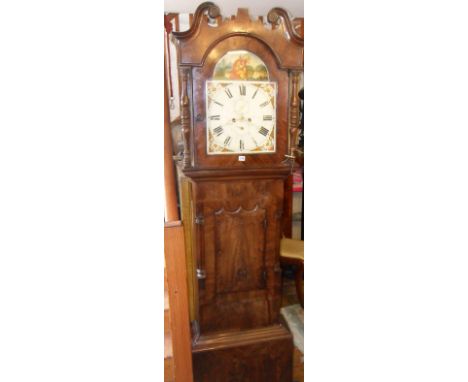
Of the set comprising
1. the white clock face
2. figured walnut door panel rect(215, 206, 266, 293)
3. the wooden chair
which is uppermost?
the white clock face

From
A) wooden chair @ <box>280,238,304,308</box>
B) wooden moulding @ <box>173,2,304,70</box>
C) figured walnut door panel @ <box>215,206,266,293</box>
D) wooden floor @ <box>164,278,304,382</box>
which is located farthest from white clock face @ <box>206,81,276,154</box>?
wooden floor @ <box>164,278,304,382</box>

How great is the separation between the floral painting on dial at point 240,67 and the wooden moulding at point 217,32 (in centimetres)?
6

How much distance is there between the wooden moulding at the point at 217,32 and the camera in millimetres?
1184

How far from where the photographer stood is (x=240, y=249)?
1451 mm

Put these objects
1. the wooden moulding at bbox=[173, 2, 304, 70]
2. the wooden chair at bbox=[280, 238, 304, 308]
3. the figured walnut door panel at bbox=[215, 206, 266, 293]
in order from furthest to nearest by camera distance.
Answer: the wooden chair at bbox=[280, 238, 304, 308], the figured walnut door panel at bbox=[215, 206, 266, 293], the wooden moulding at bbox=[173, 2, 304, 70]

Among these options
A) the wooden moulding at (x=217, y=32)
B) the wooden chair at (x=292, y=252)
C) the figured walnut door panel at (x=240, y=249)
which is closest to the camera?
the wooden moulding at (x=217, y=32)

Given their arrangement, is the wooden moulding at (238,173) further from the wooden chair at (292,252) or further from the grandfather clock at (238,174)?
the wooden chair at (292,252)

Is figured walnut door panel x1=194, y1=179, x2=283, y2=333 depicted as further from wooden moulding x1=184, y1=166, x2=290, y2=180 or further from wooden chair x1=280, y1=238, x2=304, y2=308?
wooden chair x1=280, y1=238, x2=304, y2=308

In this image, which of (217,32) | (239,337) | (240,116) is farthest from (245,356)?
(217,32)

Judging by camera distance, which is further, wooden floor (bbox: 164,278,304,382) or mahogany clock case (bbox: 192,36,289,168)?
wooden floor (bbox: 164,278,304,382)

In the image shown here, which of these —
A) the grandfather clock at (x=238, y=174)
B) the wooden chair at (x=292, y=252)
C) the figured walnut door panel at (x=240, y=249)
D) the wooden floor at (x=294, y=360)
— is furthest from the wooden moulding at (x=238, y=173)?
the wooden floor at (x=294, y=360)

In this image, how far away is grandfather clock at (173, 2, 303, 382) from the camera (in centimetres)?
122
